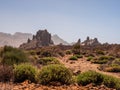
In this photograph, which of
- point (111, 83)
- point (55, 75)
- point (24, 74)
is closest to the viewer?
point (55, 75)

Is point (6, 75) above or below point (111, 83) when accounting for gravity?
above

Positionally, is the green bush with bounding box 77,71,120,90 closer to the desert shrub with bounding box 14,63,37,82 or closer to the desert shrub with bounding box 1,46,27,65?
the desert shrub with bounding box 14,63,37,82

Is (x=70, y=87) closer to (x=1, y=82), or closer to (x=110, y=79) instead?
(x=110, y=79)

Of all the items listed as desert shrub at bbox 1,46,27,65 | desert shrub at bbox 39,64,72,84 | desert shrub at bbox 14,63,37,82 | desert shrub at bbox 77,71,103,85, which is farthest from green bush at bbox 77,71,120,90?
desert shrub at bbox 1,46,27,65

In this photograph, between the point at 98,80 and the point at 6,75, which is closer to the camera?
the point at 98,80

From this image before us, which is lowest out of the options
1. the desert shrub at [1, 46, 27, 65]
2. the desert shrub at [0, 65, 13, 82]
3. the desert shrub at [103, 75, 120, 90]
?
the desert shrub at [103, 75, 120, 90]

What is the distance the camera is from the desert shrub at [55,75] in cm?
1342

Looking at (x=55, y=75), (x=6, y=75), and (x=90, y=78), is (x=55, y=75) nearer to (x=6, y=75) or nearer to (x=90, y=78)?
(x=90, y=78)

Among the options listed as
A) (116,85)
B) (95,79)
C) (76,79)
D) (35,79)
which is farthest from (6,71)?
(116,85)

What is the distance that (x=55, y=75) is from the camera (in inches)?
528

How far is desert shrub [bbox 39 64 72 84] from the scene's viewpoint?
13420 mm

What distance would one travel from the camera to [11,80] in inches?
570

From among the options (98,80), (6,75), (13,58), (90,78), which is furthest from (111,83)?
(13,58)

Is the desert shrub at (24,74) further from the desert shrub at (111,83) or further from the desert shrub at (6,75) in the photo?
the desert shrub at (111,83)
